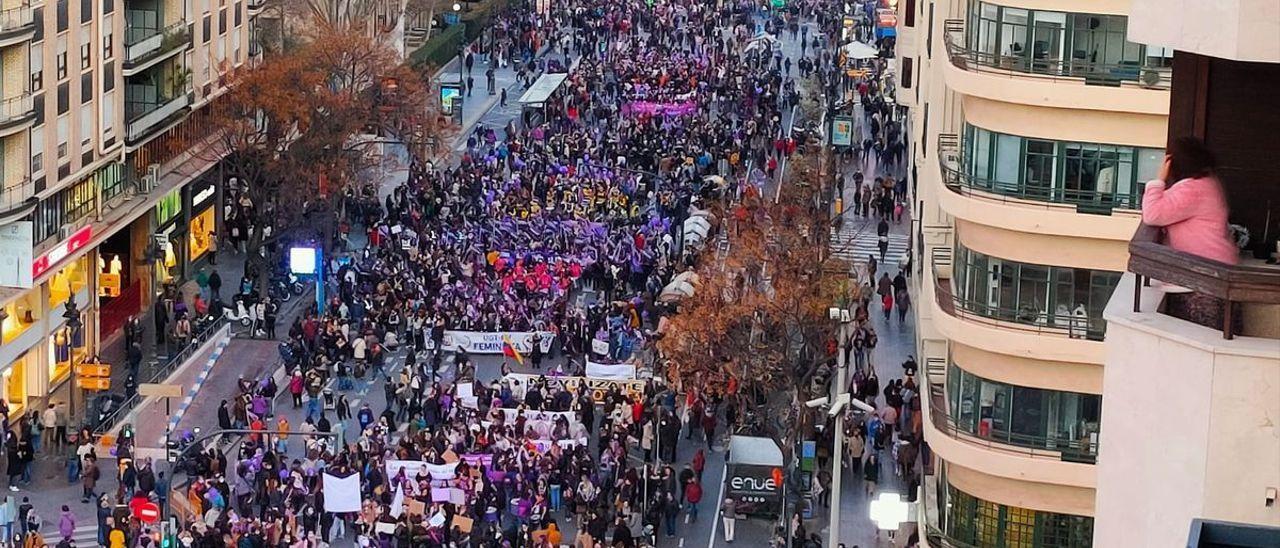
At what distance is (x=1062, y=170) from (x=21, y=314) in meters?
32.7

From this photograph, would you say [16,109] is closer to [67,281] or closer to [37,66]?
[37,66]

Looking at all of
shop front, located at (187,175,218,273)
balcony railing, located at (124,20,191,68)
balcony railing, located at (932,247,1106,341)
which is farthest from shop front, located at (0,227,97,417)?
balcony railing, located at (932,247,1106,341)

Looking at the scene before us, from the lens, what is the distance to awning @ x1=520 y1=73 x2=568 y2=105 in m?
102

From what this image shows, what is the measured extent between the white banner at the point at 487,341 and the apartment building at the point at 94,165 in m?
9.63

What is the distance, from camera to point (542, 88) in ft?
344

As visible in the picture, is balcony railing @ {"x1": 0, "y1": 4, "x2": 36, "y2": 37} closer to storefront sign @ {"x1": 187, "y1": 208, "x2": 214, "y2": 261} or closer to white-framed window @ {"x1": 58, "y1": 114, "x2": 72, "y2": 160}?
white-framed window @ {"x1": 58, "y1": 114, "x2": 72, "y2": 160}

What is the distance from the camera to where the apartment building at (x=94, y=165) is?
190 ft

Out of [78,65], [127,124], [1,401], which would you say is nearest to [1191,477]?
[1,401]

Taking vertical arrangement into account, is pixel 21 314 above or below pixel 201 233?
above

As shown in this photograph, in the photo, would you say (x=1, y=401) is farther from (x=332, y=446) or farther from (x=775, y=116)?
(x=775, y=116)

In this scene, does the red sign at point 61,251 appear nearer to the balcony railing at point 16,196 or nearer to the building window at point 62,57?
the balcony railing at point 16,196

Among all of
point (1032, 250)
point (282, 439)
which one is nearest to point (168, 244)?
point (282, 439)

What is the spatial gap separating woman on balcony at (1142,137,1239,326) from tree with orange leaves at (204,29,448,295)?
62130mm

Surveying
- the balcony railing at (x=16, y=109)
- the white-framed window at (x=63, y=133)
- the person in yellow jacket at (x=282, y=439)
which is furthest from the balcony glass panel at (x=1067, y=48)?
the white-framed window at (x=63, y=133)
